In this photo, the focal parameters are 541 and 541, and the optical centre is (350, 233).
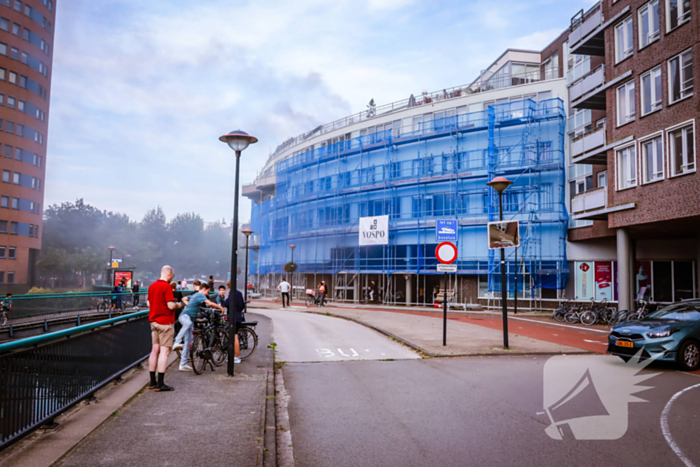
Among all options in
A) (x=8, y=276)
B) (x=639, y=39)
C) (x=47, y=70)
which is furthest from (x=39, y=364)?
(x=47, y=70)

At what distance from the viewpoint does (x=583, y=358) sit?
12.2 metres

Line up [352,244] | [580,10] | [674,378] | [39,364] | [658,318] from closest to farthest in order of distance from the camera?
[39,364], [674,378], [658,318], [580,10], [352,244]

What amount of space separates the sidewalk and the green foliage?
191 ft

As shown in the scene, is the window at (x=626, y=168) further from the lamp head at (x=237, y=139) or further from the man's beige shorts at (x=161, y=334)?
the man's beige shorts at (x=161, y=334)

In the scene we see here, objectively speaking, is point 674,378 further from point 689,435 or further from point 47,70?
point 47,70

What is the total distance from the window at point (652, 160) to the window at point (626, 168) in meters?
0.52

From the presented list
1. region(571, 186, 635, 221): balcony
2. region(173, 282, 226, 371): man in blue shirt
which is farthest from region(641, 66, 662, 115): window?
region(173, 282, 226, 371): man in blue shirt

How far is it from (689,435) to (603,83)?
70.6 feet

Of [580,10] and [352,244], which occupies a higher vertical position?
[580,10]

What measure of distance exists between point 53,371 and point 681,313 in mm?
11346

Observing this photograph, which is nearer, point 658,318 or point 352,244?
point 658,318

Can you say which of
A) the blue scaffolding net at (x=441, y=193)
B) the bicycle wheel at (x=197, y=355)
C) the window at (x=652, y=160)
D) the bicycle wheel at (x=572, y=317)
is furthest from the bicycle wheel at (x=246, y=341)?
the blue scaffolding net at (x=441, y=193)

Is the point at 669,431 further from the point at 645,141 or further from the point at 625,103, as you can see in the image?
the point at 625,103

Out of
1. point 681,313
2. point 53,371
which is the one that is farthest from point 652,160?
point 53,371
